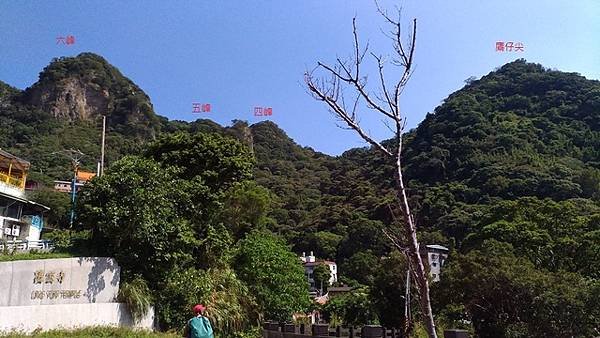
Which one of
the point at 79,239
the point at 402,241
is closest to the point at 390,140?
the point at 402,241

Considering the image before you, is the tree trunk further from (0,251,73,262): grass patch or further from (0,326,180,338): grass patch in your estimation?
(0,251,73,262): grass patch

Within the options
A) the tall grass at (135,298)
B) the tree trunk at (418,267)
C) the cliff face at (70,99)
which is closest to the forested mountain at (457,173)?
the cliff face at (70,99)

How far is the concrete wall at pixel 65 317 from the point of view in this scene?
11.5 meters

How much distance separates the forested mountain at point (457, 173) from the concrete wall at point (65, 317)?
10.8 m

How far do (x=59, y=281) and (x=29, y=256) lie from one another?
1.18 metres

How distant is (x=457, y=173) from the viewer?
60.9 metres

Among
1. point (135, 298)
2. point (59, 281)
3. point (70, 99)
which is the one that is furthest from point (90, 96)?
point (59, 281)

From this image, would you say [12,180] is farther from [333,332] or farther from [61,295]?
[333,332]

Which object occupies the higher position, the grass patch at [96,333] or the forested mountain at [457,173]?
the forested mountain at [457,173]

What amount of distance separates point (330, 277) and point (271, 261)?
119 ft

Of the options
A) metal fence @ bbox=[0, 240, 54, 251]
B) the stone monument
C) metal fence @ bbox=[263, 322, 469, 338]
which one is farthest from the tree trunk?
metal fence @ bbox=[0, 240, 54, 251]

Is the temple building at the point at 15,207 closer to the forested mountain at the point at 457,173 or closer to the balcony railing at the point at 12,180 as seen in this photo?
the balcony railing at the point at 12,180

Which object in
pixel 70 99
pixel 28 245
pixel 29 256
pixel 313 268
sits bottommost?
pixel 29 256

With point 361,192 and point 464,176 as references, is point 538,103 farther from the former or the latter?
point 361,192
